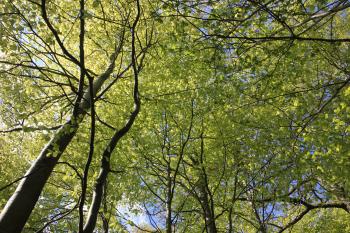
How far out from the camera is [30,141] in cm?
1148

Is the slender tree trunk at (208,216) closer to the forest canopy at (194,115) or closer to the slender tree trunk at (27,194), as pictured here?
the forest canopy at (194,115)

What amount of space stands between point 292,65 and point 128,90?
442 cm

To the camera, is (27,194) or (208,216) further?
(208,216)

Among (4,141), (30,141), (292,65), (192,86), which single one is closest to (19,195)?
(192,86)

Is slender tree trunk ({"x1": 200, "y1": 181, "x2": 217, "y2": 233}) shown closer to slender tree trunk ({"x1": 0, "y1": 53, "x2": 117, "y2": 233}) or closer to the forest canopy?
the forest canopy

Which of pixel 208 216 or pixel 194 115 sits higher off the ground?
pixel 194 115

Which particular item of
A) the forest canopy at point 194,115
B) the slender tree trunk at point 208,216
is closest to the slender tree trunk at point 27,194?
the forest canopy at point 194,115

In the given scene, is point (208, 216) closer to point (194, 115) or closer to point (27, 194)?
point (194, 115)

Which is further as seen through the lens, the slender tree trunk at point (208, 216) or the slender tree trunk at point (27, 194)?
the slender tree trunk at point (208, 216)

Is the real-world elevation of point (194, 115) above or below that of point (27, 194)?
above

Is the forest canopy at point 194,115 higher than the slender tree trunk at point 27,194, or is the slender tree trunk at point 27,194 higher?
the forest canopy at point 194,115

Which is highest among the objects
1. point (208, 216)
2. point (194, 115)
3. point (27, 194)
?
point (194, 115)

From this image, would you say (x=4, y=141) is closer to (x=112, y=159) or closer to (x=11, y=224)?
(x=112, y=159)

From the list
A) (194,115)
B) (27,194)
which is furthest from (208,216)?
(27,194)
